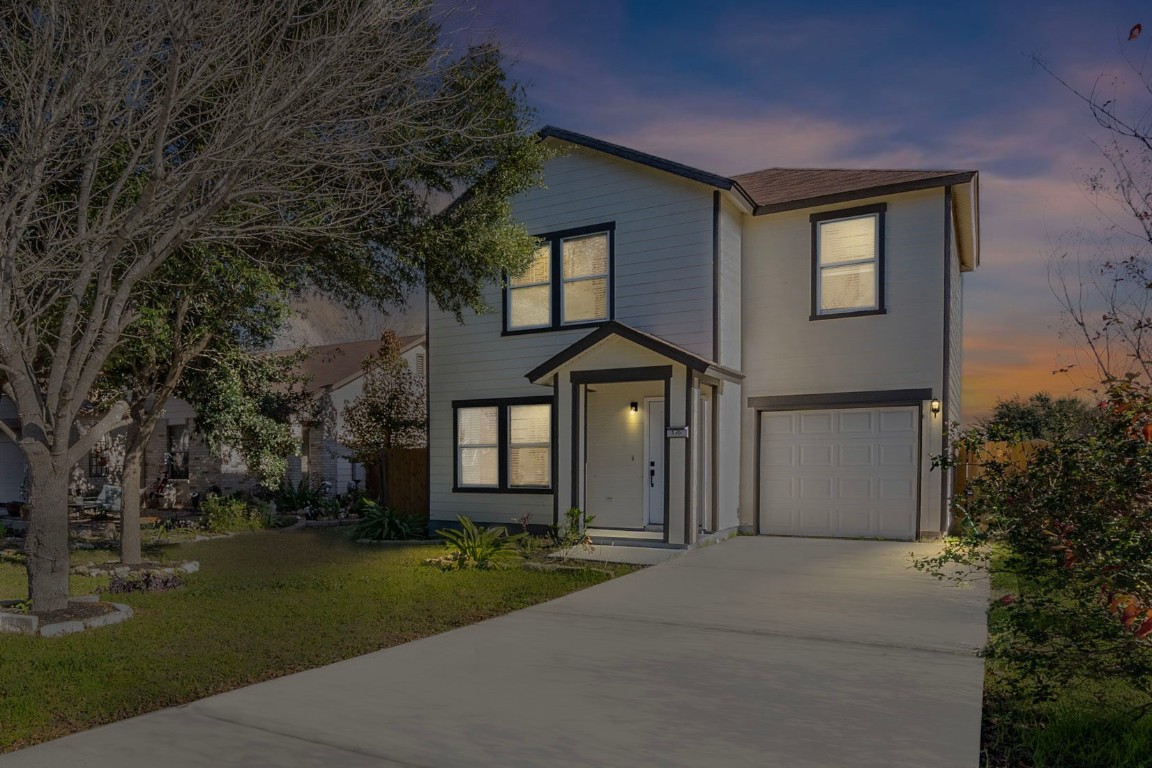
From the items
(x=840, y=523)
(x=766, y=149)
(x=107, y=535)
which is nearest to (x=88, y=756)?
(x=840, y=523)

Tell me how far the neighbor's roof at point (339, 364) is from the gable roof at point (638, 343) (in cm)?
1047

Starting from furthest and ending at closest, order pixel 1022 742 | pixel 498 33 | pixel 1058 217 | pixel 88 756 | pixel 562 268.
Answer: pixel 562 268 < pixel 498 33 < pixel 1058 217 < pixel 1022 742 < pixel 88 756

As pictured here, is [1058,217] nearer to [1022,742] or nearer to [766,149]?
[1022,742]

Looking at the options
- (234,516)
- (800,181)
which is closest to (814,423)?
(800,181)

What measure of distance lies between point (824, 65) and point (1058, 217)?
5588 mm

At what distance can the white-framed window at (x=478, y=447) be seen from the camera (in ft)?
47.9

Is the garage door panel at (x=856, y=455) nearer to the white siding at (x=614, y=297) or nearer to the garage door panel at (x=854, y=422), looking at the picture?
the garage door panel at (x=854, y=422)

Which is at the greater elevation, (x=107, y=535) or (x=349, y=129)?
(x=349, y=129)

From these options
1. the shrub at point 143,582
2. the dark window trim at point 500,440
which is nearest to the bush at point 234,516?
the dark window trim at point 500,440

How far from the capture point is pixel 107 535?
1581 cm

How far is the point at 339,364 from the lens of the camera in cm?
2503

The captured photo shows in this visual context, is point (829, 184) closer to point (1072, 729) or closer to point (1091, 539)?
point (1091, 539)

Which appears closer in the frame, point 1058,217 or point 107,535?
point 1058,217

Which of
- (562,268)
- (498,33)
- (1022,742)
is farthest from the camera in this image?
(562,268)
